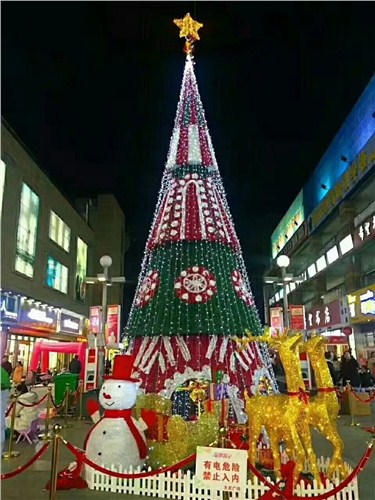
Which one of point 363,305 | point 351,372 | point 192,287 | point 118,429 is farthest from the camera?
point 363,305

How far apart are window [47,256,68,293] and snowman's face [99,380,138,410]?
22290mm

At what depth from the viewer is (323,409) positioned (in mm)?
5988

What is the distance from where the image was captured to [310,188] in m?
43.8

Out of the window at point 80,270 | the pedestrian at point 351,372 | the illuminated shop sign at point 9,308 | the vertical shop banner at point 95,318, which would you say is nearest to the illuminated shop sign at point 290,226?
the window at point 80,270

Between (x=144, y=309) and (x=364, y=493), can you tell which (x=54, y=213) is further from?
(x=364, y=493)

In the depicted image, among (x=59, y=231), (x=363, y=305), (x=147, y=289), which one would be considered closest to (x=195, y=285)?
(x=147, y=289)

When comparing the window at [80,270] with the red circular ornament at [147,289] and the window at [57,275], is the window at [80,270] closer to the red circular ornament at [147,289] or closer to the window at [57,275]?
the window at [57,275]

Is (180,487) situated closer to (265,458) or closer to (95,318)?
(265,458)

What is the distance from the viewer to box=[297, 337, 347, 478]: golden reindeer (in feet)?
19.5

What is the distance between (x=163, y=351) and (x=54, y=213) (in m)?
22.9

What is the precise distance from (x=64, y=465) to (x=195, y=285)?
398 centimetres

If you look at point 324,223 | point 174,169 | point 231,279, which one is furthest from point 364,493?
point 324,223

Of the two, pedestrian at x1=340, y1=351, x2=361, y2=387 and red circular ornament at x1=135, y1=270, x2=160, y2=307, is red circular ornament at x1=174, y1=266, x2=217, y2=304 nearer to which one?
red circular ornament at x1=135, y1=270, x2=160, y2=307

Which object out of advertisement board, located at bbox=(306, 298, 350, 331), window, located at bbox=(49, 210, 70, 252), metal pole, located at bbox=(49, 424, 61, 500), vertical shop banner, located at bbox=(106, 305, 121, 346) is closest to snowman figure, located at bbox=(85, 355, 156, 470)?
metal pole, located at bbox=(49, 424, 61, 500)
